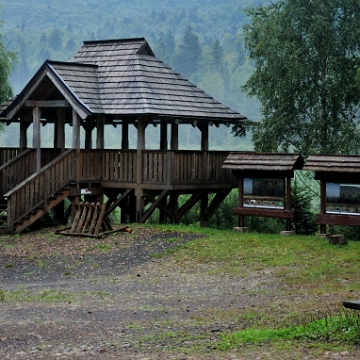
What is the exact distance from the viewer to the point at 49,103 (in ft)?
89.1

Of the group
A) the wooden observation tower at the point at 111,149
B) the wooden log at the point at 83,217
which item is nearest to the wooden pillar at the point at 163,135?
the wooden observation tower at the point at 111,149

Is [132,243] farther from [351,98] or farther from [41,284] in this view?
[351,98]

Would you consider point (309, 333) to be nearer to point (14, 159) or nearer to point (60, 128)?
point (14, 159)

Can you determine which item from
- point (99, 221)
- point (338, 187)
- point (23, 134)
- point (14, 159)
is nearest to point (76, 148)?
point (14, 159)

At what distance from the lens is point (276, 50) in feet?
106

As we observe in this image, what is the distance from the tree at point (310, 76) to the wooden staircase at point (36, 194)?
9.31 meters

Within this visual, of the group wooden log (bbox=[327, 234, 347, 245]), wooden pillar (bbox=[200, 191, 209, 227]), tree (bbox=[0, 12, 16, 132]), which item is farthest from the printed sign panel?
tree (bbox=[0, 12, 16, 132])

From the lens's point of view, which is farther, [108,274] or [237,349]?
[108,274]

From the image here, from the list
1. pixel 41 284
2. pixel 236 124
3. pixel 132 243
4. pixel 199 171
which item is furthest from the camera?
pixel 236 124

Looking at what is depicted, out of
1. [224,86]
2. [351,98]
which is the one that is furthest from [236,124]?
[224,86]

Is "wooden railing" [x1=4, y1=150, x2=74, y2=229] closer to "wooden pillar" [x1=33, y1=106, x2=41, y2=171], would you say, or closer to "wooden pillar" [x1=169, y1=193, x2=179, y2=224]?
"wooden pillar" [x1=33, y1=106, x2=41, y2=171]

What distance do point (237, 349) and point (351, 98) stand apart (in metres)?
22.7

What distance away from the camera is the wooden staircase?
82.5ft

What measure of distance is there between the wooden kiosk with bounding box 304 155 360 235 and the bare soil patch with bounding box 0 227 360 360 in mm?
3832
